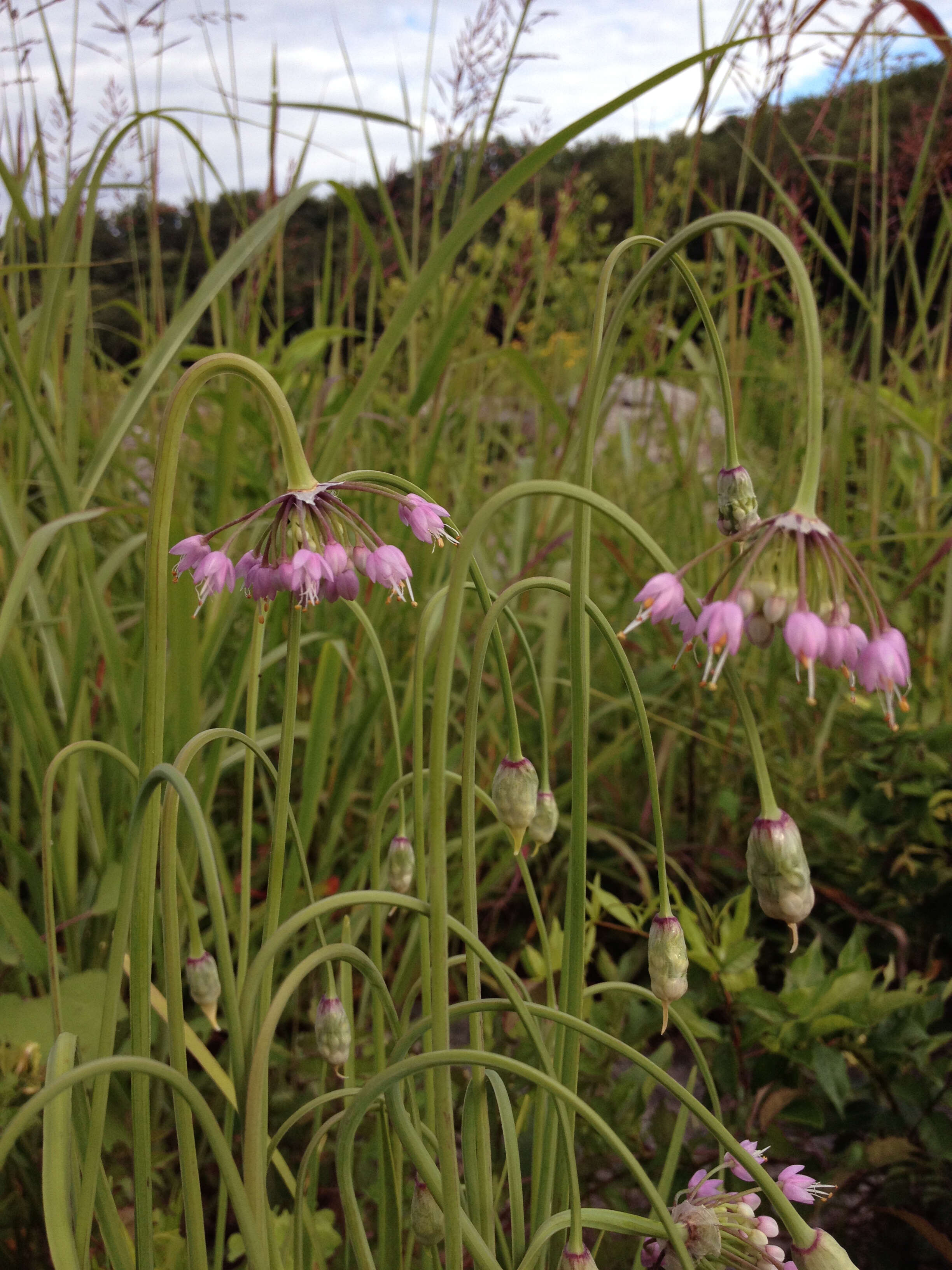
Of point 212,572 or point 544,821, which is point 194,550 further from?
point 544,821

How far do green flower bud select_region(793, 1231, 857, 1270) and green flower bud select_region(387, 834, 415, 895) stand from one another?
1.39 feet

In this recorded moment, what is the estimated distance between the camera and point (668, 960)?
0.65 metres

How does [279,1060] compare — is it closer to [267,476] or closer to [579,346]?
[267,476]

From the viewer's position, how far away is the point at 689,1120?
1.33 m

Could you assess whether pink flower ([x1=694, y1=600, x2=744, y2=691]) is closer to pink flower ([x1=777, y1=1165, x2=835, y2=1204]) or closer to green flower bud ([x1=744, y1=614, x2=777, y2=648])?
green flower bud ([x1=744, y1=614, x2=777, y2=648])

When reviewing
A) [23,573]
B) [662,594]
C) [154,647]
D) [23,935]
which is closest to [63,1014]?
[23,935]

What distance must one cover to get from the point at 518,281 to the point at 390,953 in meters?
1.38

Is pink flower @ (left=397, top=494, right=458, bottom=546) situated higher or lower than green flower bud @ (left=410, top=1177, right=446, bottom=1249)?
higher

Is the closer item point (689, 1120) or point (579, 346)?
point (689, 1120)

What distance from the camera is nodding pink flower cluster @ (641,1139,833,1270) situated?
63cm

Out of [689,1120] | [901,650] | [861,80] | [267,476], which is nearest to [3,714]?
[267,476]

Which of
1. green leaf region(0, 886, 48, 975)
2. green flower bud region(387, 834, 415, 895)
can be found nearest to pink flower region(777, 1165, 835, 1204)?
green flower bud region(387, 834, 415, 895)

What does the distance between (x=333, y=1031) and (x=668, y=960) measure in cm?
28

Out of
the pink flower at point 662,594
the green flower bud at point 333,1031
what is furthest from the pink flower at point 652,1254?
the pink flower at point 662,594
